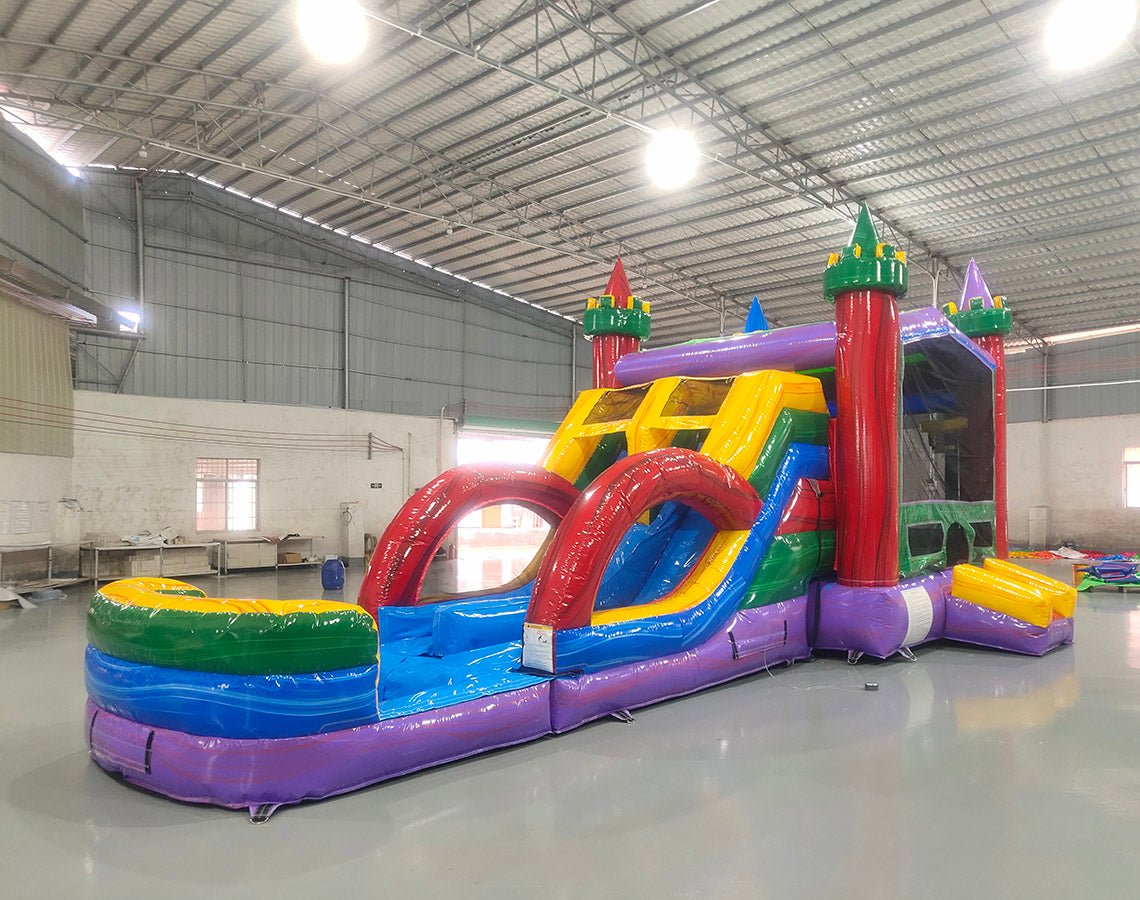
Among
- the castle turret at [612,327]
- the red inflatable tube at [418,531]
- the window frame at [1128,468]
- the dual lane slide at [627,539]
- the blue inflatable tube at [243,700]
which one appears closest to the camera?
the blue inflatable tube at [243,700]

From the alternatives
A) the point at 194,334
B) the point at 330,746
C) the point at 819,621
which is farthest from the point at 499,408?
the point at 330,746

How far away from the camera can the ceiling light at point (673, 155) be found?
779cm

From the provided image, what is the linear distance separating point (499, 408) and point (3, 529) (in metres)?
9.32

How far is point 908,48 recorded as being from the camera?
7406 mm

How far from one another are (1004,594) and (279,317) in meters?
11.5

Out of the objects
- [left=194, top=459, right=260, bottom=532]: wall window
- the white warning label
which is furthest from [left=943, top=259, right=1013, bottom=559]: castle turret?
[left=194, top=459, right=260, bottom=532]: wall window

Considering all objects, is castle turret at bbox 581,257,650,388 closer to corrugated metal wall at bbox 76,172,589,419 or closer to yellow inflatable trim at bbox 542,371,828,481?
yellow inflatable trim at bbox 542,371,828,481

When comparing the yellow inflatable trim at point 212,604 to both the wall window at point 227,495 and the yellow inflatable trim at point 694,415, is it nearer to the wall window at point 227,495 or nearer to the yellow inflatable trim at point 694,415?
the yellow inflatable trim at point 694,415

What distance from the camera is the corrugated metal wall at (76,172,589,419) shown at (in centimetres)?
1178

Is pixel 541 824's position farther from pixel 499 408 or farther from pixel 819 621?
pixel 499 408

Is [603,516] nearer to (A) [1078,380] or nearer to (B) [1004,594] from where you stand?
(B) [1004,594]

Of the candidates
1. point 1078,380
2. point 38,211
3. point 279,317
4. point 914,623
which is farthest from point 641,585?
point 1078,380

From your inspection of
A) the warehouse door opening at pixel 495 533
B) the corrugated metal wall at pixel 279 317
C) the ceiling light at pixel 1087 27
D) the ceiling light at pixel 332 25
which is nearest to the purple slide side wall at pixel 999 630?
the ceiling light at pixel 1087 27

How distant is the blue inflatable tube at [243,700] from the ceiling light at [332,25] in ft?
15.7
